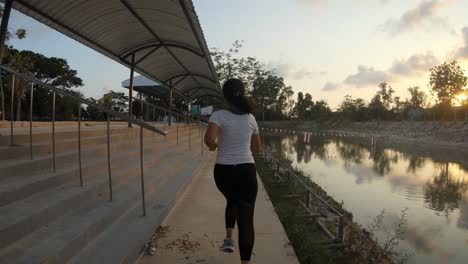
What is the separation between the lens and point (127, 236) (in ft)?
12.6

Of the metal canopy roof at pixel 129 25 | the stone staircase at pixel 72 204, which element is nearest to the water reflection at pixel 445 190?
the metal canopy roof at pixel 129 25

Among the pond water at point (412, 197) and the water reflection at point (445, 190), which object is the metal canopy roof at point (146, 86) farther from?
Answer: the water reflection at point (445, 190)

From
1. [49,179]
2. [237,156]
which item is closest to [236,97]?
[237,156]

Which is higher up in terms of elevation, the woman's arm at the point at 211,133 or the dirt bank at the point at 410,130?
the woman's arm at the point at 211,133

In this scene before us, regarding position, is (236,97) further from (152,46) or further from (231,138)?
(152,46)

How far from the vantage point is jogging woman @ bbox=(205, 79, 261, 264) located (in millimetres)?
3416

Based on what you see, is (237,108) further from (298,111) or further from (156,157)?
(298,111)

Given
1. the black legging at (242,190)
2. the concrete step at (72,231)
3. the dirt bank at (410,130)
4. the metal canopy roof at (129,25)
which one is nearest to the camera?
the concrete step at (72,231)

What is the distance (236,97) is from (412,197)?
9.20m

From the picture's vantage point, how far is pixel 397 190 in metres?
12.1

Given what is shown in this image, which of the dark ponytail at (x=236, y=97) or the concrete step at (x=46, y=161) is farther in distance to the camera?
the concrete step at (x=46, y=161)

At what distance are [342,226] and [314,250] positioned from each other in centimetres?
51

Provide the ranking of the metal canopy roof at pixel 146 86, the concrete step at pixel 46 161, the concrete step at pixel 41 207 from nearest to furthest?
1. the concrete step at pixel 41 207
2. the concrete step at pixel 46 161
3. the metal canopy roof at pixel 146 86

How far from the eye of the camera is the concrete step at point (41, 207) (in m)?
2.93
